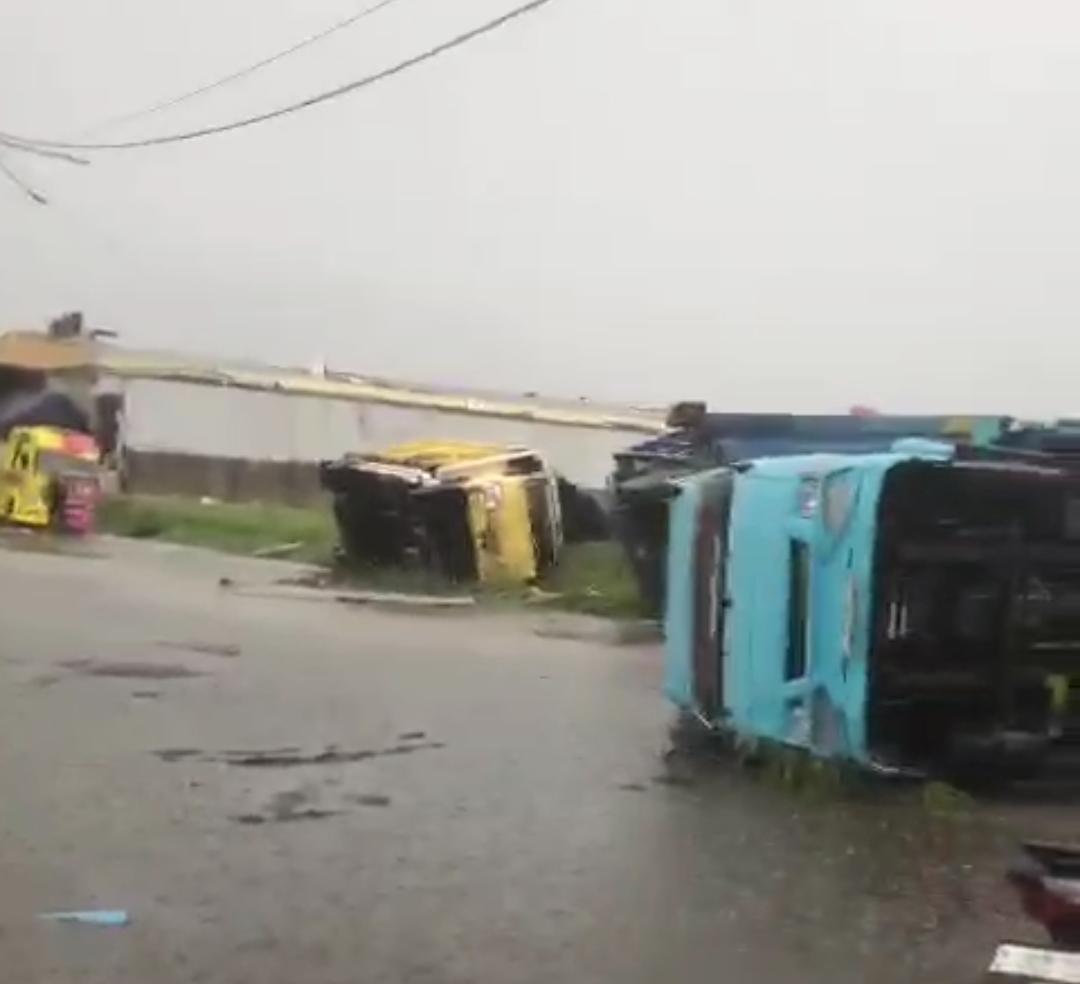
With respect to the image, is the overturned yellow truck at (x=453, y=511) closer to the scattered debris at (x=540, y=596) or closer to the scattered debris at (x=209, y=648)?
the scattered debris at (x=540, y=596)

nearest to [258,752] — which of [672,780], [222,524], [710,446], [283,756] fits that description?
[283,756]

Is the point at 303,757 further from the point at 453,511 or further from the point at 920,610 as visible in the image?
the point at 453,511

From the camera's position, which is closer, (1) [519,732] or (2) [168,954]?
(2) [168,954]

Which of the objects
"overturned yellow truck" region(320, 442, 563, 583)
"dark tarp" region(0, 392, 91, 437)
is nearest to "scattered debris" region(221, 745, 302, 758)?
"overturned yellow truck" region(320, 442, 563, 583)

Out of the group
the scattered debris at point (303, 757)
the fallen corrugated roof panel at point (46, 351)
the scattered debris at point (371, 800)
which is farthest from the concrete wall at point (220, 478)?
the scattered debris at point (371, 800)

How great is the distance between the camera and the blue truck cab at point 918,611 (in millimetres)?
7598

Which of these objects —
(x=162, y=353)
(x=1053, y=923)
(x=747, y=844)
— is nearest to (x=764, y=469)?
(x=747, y=844)

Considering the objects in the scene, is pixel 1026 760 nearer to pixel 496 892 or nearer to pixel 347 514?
pixel 496 892

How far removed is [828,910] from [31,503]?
21.1 meters

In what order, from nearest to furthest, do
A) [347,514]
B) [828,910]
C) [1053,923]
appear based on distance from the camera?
[1053,923], [828,910], [347,514]

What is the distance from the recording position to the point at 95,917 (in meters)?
5.93

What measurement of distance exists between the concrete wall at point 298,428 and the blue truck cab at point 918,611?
19271 mm

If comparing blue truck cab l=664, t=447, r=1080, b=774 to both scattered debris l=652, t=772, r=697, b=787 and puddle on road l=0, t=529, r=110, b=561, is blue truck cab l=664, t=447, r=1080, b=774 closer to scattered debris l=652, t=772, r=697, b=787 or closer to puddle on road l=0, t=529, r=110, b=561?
scattered debris l=652, t=772, r=697, b=787

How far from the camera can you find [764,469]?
8.60 m
